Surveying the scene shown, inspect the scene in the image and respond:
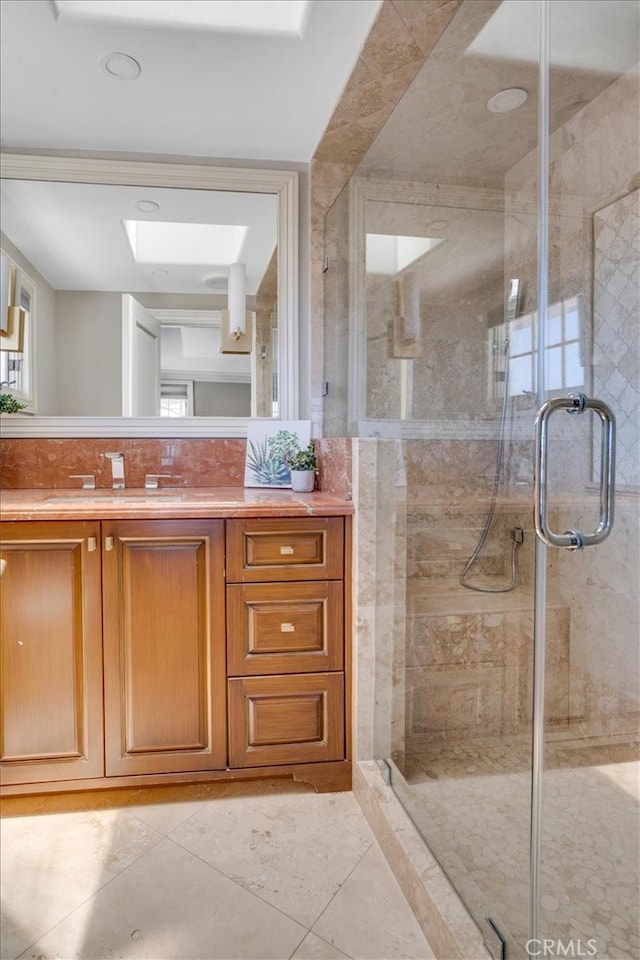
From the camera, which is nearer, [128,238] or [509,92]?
[509,92]

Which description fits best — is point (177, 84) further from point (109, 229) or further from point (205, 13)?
point (109, 229)

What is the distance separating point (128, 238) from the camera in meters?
2.25

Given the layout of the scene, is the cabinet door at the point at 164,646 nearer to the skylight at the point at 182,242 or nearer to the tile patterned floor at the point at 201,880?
the tile patterned floor at the point at 201,880

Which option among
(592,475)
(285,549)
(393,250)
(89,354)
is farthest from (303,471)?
(592,475)

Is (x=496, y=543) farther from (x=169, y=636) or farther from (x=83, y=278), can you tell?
(x=83, y=278)

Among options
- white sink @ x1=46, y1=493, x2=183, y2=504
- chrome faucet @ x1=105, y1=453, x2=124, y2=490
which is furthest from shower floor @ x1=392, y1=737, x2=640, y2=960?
chrome faucet @ x1=105, y1=453, x2=124, y2=490

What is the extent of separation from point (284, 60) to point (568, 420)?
4.67 feet

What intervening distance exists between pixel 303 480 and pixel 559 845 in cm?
139

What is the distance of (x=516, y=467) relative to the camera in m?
1.48

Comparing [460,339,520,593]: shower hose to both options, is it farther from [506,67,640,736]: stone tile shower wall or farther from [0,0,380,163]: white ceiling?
[0,0,380,163]: white ceiling

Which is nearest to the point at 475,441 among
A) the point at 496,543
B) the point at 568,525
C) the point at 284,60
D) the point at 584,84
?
the point at 496,543

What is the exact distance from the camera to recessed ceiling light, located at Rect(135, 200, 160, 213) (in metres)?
2.25

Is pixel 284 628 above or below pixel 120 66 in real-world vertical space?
below

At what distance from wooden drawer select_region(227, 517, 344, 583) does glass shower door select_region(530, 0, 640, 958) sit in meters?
0.68
